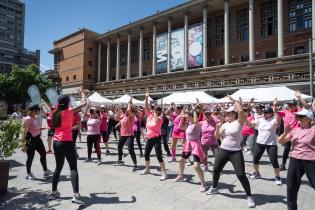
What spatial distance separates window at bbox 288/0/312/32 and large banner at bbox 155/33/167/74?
732 inches

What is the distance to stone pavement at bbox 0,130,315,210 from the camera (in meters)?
5.62

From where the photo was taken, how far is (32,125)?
25.3 ft

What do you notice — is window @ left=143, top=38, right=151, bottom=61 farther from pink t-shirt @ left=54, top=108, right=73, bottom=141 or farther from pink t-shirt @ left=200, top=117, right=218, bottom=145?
pink t-shirt @ left=54, top=108, right=73, bottom=141

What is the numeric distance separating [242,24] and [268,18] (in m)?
3.76

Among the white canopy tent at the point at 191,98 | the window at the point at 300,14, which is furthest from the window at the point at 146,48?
the white canopy tent at the point at 191,98

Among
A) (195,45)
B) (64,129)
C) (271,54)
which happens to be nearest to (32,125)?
(64,129)

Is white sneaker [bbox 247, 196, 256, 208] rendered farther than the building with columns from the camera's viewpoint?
No

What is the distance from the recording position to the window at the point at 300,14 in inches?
1270

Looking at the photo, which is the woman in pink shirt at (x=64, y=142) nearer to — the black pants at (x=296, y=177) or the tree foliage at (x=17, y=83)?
the black pants at (x=296, y=177)

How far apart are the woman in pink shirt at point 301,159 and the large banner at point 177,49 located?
38.1m

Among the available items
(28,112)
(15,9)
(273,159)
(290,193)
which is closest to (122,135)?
(28,112)

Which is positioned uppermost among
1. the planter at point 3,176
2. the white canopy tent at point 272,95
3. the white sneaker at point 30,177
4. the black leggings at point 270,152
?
the white canopy tent at point 272,95

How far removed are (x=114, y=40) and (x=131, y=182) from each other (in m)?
55.7

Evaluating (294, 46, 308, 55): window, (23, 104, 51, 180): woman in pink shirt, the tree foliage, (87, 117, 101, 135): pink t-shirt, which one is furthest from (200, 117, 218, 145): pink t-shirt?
the tree foliage
